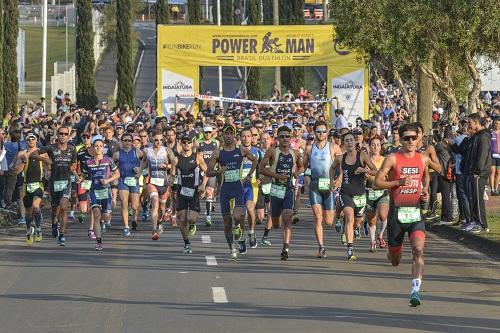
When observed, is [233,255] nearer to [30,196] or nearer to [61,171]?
[61,171]

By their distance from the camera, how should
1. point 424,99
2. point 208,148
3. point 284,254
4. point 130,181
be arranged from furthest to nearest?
point 424,99, point 208,148, point 130,181, point 284,254

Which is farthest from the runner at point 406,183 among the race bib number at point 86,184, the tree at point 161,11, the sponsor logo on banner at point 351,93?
the tree at point 161,11

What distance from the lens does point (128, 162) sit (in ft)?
78.6

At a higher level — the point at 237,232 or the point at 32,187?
the point at 32,187

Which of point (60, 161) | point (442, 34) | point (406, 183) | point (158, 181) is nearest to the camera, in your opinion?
point (406, 183)

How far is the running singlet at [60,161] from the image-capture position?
2206cm

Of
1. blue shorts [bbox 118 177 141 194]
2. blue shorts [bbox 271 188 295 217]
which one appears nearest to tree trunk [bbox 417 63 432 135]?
blue shorts [bbox 118 177 141 194]

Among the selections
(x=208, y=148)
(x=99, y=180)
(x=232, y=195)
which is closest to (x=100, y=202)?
(x=99, y=180)

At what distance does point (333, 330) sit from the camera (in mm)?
12312

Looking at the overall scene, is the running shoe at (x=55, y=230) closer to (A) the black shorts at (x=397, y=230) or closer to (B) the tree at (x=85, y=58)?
(A) the black shorts at (x=397, y=230)

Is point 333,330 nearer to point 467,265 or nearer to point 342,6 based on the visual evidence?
point 467,265

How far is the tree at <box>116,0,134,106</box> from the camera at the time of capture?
210 feet

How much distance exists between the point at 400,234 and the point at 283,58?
3036cm

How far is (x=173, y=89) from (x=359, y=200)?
25.0m
